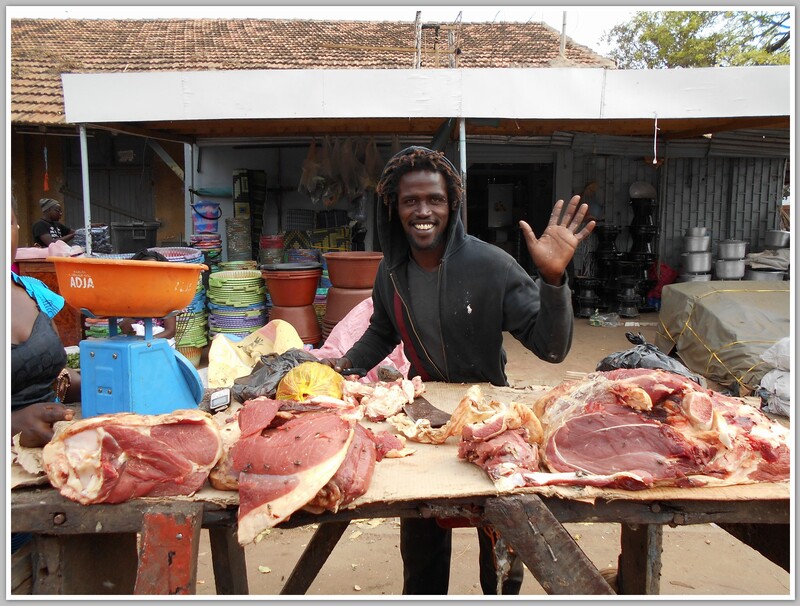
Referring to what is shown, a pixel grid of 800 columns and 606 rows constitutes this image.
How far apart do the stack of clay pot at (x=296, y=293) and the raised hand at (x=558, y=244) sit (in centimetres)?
508

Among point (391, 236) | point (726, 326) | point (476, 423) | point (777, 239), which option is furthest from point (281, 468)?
point (777, 239)

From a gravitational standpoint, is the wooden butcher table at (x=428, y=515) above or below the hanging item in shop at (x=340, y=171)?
below

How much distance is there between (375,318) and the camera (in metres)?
3.31

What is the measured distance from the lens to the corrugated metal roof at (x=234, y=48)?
11312 mm

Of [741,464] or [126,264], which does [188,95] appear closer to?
[126,264]

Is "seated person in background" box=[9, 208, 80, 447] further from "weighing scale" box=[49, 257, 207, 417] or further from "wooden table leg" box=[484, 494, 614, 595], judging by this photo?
"wooden table leg" box=[484, 494, 614, 595]

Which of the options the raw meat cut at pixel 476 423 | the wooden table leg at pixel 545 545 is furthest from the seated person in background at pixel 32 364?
the wooden table leg at pixel 545 545

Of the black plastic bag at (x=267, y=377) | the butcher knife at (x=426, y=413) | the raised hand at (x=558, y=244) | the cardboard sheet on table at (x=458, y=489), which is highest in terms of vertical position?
the raised hand at (x=558, y=244)

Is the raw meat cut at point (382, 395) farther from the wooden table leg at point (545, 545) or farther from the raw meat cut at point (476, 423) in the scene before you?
the wooden table leg at point (545, 545)

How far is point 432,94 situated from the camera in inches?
249

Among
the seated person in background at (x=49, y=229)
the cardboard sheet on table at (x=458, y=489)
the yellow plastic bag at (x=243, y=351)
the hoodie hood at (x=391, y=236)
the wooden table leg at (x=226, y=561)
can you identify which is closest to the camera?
the cardboard sheet on table at (x=458, y=489)

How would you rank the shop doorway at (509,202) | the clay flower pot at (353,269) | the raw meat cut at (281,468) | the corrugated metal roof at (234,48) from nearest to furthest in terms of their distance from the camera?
1. the raw meat cut at (281,468)
2. the clay flower pot at (353,269)
3. the corrugated metal roof at (234,48)
4. the shop doorway at (509,202)

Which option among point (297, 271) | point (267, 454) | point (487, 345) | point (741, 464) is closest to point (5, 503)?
point (267, 454)

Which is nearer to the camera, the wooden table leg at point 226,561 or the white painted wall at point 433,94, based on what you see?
the wooden table leg at point 226,561
